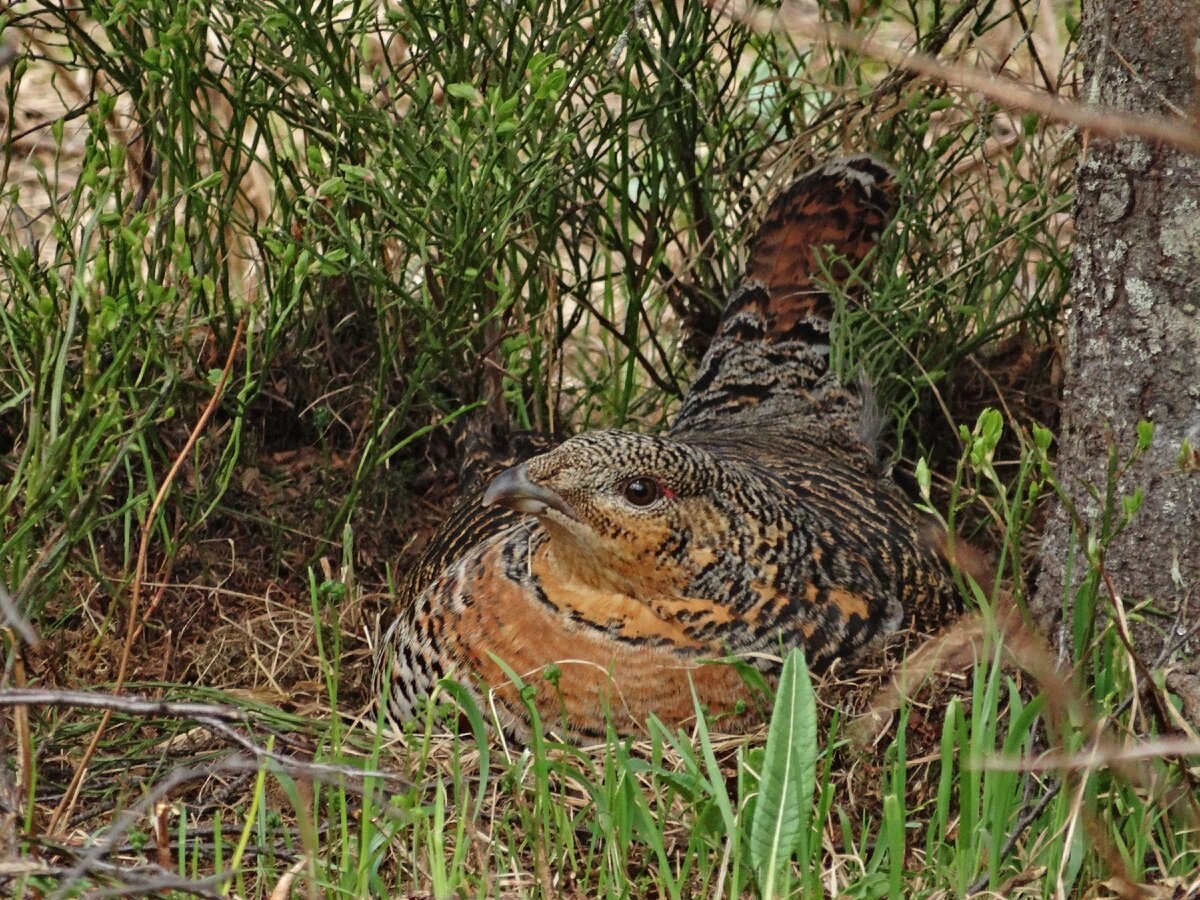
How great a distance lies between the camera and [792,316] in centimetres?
459

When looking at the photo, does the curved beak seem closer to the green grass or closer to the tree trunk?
the green grass

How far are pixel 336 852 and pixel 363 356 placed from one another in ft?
6.49

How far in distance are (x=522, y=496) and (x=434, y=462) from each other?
1.50 m

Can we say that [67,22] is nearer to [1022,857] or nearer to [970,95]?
[970,95]

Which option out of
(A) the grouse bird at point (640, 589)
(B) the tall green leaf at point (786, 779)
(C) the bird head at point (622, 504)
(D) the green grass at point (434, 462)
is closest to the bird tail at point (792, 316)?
(D) the green grass at point (434, 462)

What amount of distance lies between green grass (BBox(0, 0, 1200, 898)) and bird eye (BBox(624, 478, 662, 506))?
0.49 meters

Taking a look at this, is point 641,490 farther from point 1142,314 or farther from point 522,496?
point 1142,314

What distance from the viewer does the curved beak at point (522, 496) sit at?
10.4ft

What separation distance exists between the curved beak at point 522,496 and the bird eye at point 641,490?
0.12m

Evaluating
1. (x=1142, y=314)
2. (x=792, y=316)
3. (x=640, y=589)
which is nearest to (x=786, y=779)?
(x=640, y=589)

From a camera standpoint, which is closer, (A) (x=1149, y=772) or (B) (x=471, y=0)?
(A) (x=1149, y=772)

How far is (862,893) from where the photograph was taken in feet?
8.63

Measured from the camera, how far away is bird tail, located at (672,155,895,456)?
14.7 ft

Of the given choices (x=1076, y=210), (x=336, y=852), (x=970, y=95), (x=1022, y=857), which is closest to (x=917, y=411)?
(x=970, y=95)
